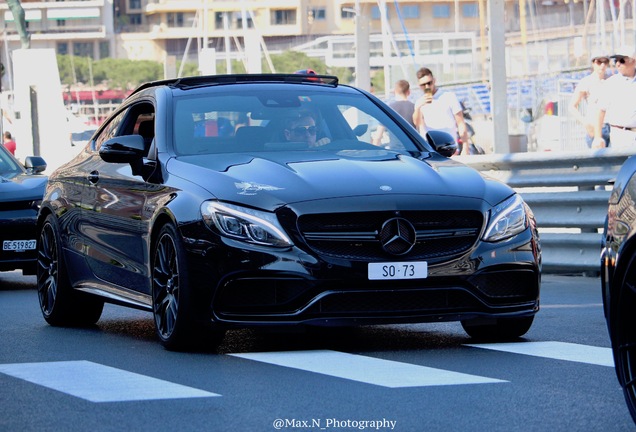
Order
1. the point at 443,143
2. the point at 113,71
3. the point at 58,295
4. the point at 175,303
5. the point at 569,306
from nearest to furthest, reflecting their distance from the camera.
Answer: the point at 175,303 < the point at 443,143 < the point at 58,295 < the point at 569,306 < the point at 113,71

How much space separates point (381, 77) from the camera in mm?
158750

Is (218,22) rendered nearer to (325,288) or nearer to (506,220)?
(506,220)

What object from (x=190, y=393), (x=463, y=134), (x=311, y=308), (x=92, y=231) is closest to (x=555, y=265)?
(x=463, y=134)

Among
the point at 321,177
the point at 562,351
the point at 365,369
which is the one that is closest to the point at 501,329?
the point at 562,351

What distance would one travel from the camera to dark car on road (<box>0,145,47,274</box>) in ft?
48.4

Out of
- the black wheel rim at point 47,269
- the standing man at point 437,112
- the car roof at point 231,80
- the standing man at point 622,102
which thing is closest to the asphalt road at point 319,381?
the black wheel rim at point 47,269

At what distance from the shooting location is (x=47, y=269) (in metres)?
10.9

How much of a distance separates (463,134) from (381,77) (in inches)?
5556

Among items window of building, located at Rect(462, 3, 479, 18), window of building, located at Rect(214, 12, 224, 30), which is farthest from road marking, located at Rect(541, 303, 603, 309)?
window of building, located at Rect(214, 12, 224, 30)

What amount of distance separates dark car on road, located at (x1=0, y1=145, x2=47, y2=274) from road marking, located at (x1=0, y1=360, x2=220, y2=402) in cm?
686

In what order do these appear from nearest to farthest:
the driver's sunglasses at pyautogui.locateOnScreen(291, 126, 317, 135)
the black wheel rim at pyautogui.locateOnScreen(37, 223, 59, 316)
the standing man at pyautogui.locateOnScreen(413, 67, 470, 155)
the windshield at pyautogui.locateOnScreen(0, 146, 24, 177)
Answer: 1. the driver's sunglasses at pyautogui.locateOnScreen(291, 126, 317, 135)
2. the black wheel rim at pyautogui.locateOnScreen(37, 223, 59, 316)
3. the windshield at pyautogui.locateOnScreen(0, 146, 24, 177)
4. the standing man at pyautogui.locateOnScreen(413, 67, 470, 155)

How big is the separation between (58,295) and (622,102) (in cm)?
769

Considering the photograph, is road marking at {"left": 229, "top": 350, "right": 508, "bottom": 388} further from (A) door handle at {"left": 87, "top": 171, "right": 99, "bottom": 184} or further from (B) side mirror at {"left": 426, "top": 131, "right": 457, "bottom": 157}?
(A) door handle at {"left": 87, "top": 171, "right": 99, "bottom": 184}

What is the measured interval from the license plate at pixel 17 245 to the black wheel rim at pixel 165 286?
632 centimetres
